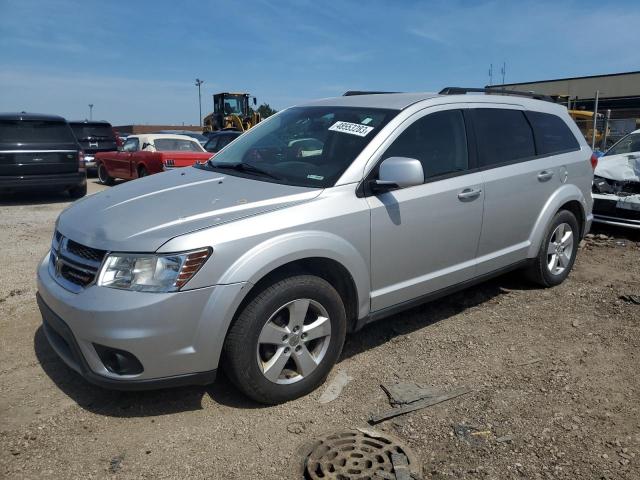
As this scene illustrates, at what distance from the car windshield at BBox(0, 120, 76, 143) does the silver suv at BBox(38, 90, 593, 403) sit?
756 centimetres

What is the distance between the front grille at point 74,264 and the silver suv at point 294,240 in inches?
0.4

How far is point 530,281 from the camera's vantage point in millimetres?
5312

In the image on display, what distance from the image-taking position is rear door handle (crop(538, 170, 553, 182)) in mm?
4824

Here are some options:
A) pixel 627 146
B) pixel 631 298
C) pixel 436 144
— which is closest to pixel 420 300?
pixel 436 144

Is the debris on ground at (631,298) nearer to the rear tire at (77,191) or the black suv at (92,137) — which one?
the rear tire at (77,191)

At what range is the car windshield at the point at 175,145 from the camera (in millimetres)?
12507

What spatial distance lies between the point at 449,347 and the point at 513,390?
0.69m

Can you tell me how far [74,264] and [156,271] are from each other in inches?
23.7

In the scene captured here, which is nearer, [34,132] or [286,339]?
[286,339]

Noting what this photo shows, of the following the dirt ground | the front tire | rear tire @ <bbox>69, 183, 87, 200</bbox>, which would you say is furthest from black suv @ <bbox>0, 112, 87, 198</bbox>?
the front tire

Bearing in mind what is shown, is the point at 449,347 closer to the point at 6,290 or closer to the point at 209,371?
the point at 209,371

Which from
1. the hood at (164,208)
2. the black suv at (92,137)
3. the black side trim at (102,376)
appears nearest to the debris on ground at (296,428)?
the black side trim at (102,376)

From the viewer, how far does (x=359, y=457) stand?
2.79m

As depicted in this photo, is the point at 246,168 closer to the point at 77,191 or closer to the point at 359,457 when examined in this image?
the point at 359,457
